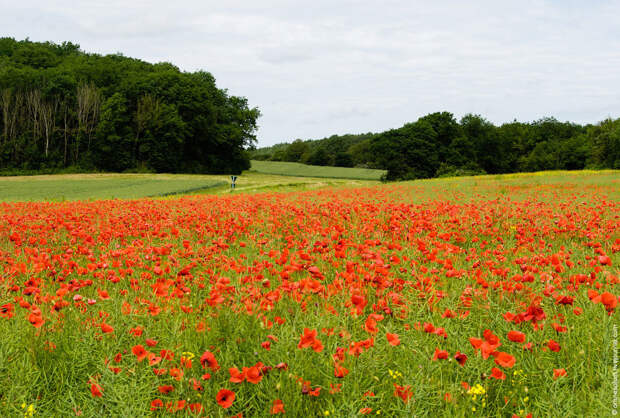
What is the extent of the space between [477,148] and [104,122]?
67.5 m

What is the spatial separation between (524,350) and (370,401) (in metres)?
1.15

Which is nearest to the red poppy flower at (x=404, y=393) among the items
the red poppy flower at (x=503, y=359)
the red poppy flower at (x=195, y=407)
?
the red poppy flower at (x=503, y=359)

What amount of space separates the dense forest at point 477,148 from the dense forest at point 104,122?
27.5 meters

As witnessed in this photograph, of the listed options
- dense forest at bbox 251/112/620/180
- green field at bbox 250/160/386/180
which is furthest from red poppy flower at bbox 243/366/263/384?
green field at bbox 250/160/386/180

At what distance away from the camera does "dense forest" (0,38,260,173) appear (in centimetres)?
5872

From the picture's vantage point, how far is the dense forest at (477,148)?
236ft

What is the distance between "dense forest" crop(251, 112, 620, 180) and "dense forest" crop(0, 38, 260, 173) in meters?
27.5

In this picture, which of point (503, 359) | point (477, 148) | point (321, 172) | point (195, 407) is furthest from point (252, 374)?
point (477, 148)

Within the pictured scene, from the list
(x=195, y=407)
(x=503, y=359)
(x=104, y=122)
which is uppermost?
(x=104, y=122)

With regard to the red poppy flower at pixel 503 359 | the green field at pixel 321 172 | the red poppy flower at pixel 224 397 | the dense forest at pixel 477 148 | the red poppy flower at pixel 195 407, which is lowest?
the red poppy flower at pixel 195 407

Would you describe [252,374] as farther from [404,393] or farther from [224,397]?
[404,393]

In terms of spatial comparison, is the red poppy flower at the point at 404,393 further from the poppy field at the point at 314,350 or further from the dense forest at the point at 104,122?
the dense forest at the point at 104,122

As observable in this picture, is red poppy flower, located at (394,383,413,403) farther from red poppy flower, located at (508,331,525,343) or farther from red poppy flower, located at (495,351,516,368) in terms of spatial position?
A: red poppy flower, located at (508,331,525,343)

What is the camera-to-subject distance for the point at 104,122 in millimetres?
57719
